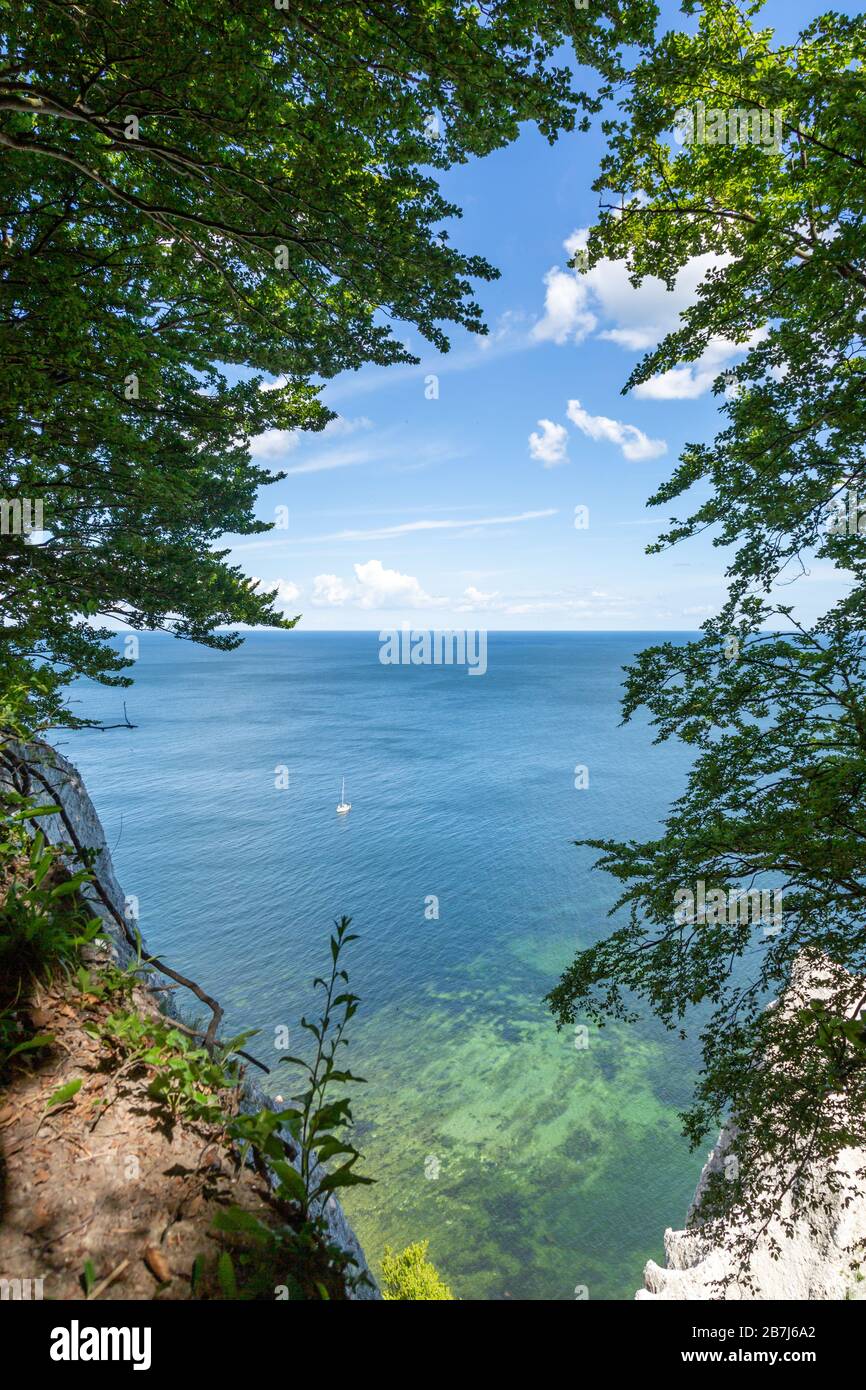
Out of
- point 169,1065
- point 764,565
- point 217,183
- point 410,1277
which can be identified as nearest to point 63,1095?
point 169,1065

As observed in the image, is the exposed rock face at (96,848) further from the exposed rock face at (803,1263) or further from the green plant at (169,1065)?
the exposed rock face at (803,1263)

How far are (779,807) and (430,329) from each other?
711cm

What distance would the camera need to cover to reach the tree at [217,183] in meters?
3.96

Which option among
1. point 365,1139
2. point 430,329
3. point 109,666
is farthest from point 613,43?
point 365,1139

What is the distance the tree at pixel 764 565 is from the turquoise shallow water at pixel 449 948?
10.00 m

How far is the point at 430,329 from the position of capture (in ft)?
19.3

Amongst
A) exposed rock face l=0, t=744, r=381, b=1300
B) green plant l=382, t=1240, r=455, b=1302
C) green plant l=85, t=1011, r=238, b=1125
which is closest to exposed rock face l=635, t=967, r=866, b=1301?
green plant l=382, t=1240, r=455, b=1302

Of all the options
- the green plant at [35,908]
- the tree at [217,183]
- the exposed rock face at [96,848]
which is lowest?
the exposed rock face at [96,848]

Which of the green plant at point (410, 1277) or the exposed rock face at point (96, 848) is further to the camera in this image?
the green plant at point (410, 1277)

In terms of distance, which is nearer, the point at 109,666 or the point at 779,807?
the point at 779,807

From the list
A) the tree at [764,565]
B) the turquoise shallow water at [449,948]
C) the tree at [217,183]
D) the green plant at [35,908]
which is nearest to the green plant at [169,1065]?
the green plant at [35,908]

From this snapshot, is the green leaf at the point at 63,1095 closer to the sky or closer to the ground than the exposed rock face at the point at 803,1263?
closer to the sky

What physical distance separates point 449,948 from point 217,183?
35539 millimetres
